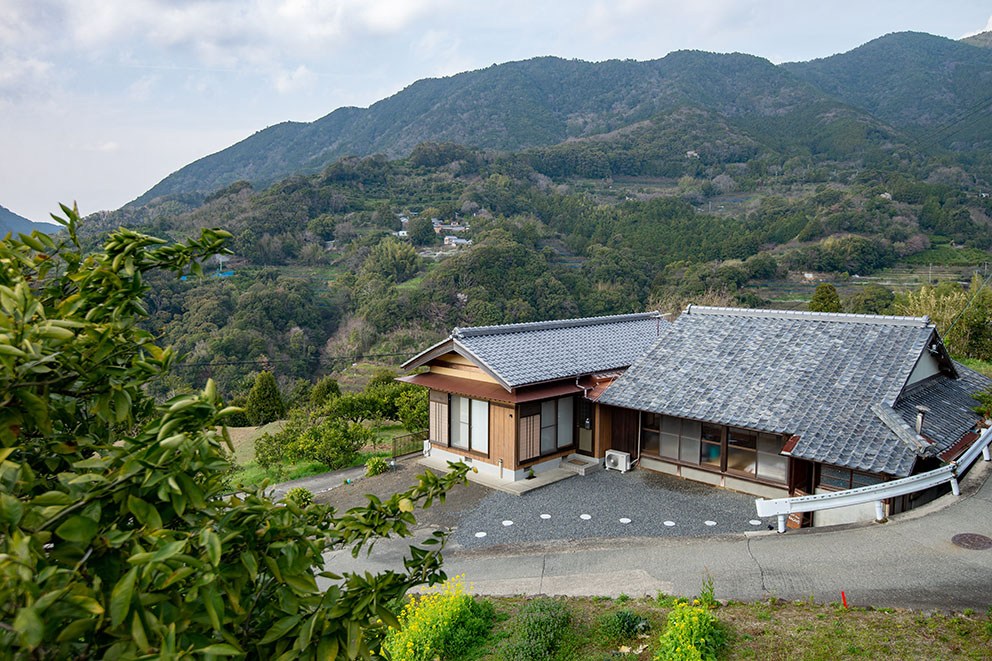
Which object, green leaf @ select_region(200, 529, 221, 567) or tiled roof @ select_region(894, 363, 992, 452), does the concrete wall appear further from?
green leaf @ select_region(200, 529, 221, 567)

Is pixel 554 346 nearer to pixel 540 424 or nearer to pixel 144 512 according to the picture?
pixel 540 424

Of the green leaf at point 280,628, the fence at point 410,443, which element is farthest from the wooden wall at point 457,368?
the green leaf at point 280,628

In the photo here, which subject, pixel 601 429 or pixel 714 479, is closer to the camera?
pixel 714 479

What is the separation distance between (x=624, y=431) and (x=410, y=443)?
6.26m

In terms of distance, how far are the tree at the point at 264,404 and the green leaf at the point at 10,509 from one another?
23.7 metres

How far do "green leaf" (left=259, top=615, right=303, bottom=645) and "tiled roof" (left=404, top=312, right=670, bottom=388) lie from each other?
11.2 metres

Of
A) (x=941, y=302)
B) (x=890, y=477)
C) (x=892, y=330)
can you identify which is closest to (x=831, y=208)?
(x=941, y=302)

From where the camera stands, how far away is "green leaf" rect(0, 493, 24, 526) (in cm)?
151

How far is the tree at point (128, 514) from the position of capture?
162 centimetres

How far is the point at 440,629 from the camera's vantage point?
668 centimetres

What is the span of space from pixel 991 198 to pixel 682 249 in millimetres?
29963

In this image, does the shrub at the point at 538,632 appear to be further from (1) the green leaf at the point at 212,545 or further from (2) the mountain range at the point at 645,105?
(2) the mountain range at the point at 645,105

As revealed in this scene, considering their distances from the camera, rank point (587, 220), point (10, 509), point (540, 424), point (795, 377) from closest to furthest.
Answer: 1. point (10, 509)
2. point (795, 377)
3. point (540, 424)
4. point (587, 220)

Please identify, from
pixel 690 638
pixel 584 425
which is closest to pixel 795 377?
pixel 584 425
